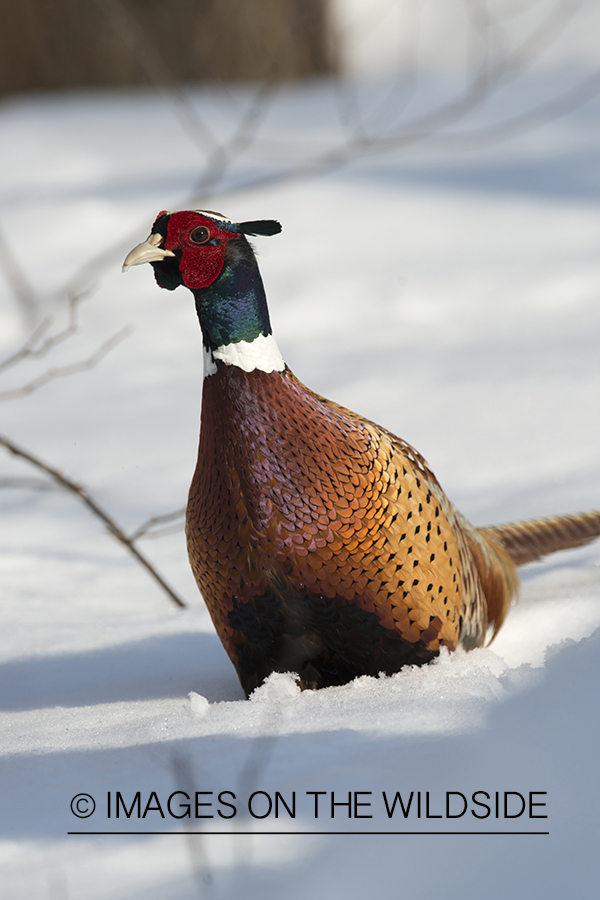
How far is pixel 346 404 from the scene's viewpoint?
14.0 feet

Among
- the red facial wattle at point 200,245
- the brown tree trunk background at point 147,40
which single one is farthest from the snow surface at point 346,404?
the red facial wattle at point 200,245

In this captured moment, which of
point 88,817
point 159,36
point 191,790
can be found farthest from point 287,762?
point 159,36

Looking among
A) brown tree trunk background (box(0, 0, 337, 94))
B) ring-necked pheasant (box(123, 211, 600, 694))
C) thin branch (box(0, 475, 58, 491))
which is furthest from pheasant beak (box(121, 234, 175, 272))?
brown tree trunk background (box(0, 0, 337, 94))

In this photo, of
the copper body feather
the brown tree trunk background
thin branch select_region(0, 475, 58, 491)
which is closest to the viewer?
the copper body feather

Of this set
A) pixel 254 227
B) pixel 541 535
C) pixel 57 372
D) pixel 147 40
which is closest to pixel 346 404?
pixel 57 372

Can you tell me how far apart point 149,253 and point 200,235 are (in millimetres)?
104

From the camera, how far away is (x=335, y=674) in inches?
78.4

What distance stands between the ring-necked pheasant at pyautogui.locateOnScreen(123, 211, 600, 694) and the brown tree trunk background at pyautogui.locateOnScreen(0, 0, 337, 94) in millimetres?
5691

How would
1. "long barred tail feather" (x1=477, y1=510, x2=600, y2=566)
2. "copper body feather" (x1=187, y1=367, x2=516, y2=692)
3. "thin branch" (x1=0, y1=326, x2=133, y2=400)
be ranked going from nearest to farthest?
"copper body feather" (x1=187, y1=367, x2=516, y2=692), "long barred tail feather" (x1=477, y1=510, x2=600, y2=566), "thin branch" (x1=0, y1=326, x2=133, y2=400)

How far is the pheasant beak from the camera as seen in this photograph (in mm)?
1869

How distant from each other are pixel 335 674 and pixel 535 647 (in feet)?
1.70

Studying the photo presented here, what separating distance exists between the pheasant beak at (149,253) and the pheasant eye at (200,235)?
0.17 ft

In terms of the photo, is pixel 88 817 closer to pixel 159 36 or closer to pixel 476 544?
pixel 476 544

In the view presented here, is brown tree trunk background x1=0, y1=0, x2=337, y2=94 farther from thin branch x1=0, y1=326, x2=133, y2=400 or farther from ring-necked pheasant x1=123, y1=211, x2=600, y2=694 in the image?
ring-necked pheasant x1=123, y1=211, x2=600, y2=694
